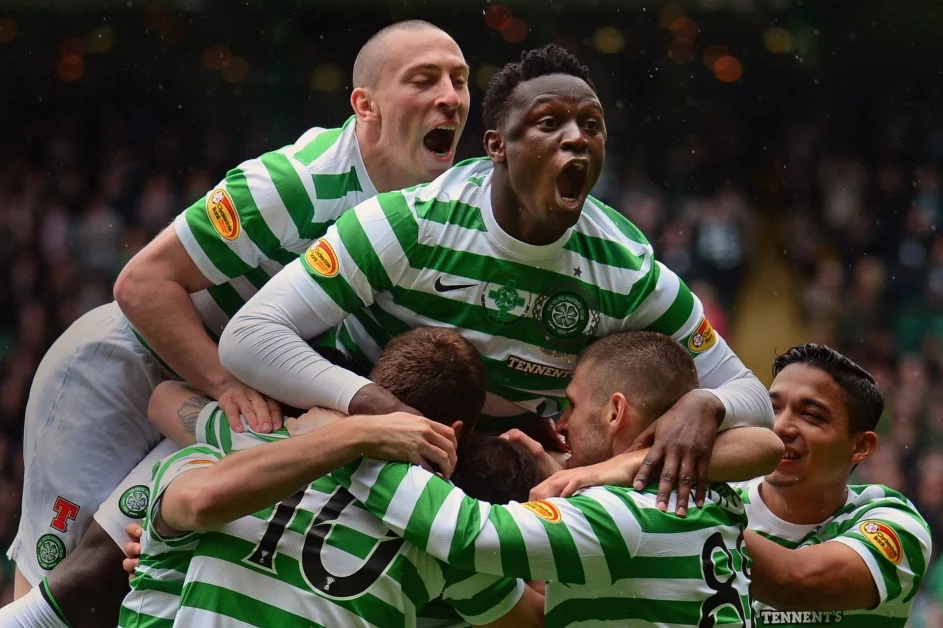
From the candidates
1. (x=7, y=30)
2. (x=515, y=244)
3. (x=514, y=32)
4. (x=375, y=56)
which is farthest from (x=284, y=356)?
(x=7, y=30)

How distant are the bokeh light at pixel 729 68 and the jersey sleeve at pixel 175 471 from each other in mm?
7991

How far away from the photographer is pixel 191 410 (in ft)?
11.7

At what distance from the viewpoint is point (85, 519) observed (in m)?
3.86

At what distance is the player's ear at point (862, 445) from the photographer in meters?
4.00

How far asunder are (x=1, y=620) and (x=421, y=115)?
6.37 feet

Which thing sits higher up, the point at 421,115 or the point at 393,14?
the point at 393,14

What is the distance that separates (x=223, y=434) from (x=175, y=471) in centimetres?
21

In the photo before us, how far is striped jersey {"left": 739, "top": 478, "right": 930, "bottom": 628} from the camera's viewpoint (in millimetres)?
3699

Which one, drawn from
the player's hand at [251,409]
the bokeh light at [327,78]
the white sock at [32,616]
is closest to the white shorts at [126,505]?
the white sock at [32,616]

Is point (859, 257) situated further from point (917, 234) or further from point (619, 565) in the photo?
point (619, 565)

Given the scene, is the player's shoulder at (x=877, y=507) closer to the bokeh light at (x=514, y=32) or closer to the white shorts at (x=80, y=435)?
the white shorts at (x=80, y=435)

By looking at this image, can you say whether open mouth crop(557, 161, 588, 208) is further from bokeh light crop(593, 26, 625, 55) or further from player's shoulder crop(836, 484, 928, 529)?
bokeh light crop(593, 26, 625, 55)

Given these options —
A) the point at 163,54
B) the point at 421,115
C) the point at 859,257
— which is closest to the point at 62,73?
the point at 163,54

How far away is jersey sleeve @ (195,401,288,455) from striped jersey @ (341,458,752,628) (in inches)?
12.3
